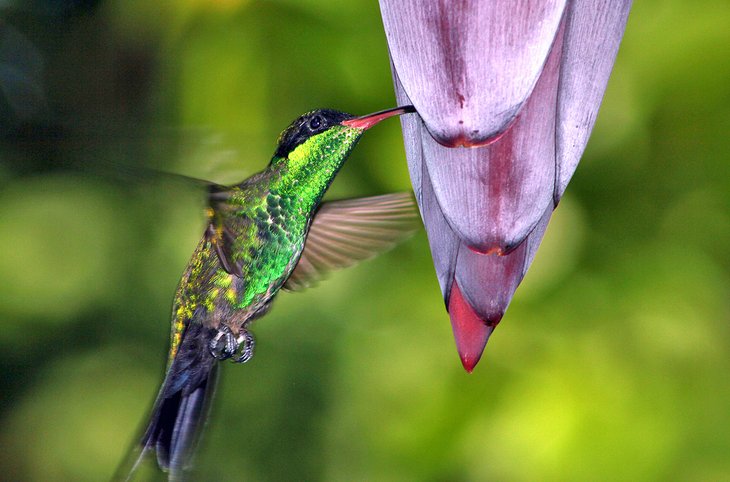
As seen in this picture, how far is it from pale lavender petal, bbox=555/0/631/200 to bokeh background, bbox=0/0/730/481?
0.43 metres

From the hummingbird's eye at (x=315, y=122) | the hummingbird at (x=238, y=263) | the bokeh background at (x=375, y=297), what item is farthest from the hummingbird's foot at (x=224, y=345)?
the bokeh background at (x=375, y=297)

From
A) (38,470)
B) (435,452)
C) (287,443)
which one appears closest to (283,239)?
(435,452)

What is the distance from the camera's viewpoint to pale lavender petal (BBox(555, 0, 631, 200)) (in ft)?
0.77

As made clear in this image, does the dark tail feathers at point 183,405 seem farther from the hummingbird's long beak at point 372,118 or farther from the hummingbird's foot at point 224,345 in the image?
the hummingbird's long beak at point 372,118

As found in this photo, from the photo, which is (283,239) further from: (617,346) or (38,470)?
(38,470)

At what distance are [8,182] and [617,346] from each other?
0.67 meters

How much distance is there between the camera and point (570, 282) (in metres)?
0.75

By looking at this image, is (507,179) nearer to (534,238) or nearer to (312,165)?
(534,238)

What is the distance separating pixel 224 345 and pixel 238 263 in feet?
0.14

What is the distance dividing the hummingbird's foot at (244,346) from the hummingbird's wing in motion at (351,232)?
73mm

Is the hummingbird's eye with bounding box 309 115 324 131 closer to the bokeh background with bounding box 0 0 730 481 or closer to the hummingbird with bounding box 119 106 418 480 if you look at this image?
the hummingbird with bounding box 119 106 418 480

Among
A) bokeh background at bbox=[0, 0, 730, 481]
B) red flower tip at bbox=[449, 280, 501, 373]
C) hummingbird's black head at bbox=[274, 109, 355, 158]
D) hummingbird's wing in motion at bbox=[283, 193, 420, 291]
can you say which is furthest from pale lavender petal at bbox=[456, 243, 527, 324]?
bokeh background at bbox=[0, 0, 730, 481]

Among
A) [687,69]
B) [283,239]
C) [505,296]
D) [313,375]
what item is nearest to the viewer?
[505,296]

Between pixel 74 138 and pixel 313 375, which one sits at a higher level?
pixel 74 138
